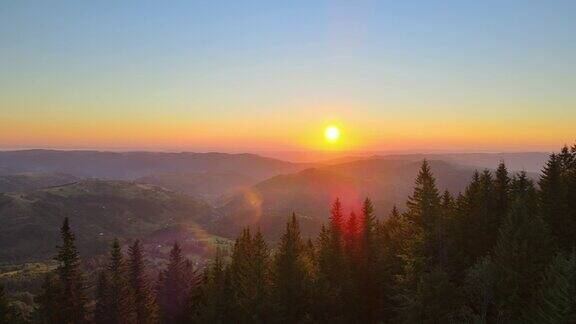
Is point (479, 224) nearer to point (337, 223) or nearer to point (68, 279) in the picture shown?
point (337, 223)

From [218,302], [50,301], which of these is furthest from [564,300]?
[50,301]

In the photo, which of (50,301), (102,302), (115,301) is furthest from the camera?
(102,302)

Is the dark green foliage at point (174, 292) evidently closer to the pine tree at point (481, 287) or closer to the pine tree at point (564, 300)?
the pine tree at point (481, 287)

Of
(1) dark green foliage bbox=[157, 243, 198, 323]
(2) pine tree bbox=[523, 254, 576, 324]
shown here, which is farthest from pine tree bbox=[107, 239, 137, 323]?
(2) pine tree bbox=[523, 254, 576, 324]

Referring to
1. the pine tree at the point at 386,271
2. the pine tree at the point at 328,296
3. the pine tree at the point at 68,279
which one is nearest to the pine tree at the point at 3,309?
the pine tree at the point at 68,279

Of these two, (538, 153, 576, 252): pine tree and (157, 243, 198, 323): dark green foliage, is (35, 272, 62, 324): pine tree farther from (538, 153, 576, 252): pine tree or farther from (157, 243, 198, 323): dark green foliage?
(538, 153, 576, 252): pine tree

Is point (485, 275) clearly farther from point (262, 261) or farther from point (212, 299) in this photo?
point (212, 299)

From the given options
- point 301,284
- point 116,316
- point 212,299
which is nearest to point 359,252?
point 301,284
